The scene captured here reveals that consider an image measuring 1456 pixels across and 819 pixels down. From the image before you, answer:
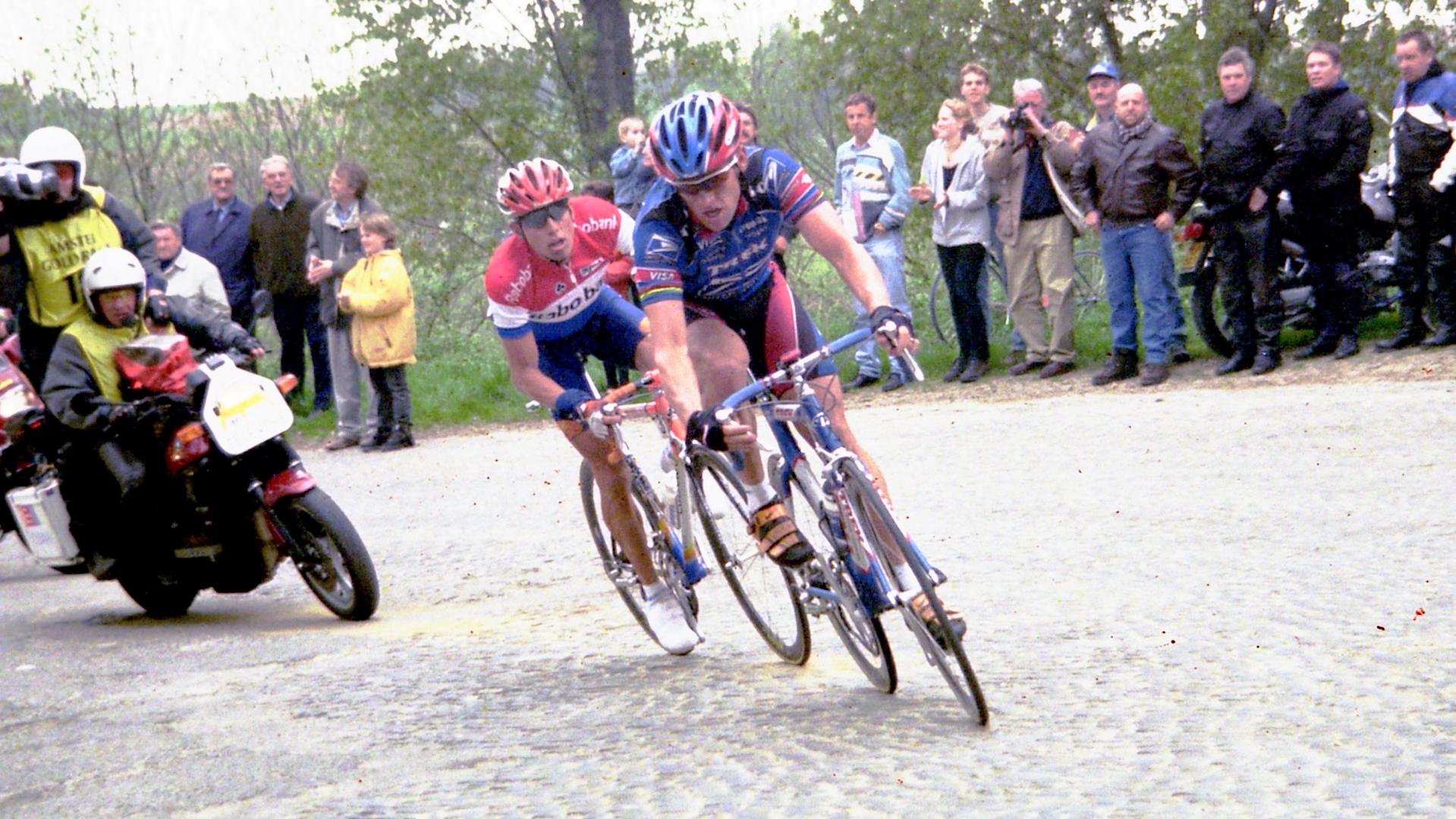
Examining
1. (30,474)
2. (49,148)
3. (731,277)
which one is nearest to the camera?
(731,277)

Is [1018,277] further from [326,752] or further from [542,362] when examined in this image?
[326,752]

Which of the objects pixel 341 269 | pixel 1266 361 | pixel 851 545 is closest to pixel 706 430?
pixel 851 545

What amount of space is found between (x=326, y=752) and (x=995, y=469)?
18.4 feet

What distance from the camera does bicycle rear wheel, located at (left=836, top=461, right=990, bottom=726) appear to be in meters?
4.58

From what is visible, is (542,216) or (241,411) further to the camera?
(241,411)

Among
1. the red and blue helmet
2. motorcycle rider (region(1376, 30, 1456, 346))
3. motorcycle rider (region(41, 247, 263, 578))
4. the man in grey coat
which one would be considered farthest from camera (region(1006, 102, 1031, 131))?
the red and blue helmet

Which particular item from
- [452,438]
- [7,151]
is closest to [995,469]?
[452,438]

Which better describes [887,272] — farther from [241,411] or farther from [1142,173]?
[241,411]

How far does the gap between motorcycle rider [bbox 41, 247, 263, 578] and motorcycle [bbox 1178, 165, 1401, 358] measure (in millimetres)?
7722

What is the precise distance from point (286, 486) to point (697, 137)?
9.76 ft

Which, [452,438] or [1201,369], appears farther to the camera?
[452,438]

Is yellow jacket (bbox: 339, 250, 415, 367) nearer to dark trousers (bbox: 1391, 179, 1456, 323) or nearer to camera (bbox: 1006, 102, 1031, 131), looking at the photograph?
camera (bbox: 1006, 102, 1031, 131)

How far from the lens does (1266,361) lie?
1216 centimetres

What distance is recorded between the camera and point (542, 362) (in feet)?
22.8
